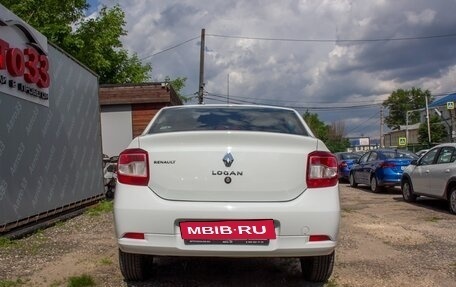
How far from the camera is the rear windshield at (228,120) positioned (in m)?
4.75

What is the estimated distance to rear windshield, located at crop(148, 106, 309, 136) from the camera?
4.75 m

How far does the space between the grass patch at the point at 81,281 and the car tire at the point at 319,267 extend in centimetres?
193

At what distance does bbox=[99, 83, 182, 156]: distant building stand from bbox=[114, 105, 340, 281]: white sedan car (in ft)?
46.7

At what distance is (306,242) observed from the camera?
399 centimetres

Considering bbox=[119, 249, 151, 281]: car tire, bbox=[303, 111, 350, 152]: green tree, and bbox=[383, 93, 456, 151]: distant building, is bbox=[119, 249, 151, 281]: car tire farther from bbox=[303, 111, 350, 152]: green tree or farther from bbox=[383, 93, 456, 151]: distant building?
bbox=[303, 111, 350, 152]: green tree

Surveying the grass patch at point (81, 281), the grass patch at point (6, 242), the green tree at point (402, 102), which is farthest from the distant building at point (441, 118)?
the grass patch at point (81, 281)

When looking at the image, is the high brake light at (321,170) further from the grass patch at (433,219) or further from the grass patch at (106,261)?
the grass patch at (433,219)

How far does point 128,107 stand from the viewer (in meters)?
18.5

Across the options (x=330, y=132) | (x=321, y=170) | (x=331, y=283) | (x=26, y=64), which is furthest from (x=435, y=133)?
(x=321, y=170)

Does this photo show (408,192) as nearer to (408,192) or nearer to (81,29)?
(408,192)

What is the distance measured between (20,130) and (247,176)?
4.37 metres

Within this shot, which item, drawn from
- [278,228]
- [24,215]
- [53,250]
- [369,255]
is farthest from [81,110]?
[278,228]

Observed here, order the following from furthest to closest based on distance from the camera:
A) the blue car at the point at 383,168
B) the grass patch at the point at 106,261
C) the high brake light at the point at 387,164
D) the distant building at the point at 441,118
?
the distant building at the point at 441,118, the high brake light at the point at 387,164, the blue car at the point at 383,168, the grass patch at the point at 106,261

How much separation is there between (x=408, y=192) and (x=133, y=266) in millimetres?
9223
